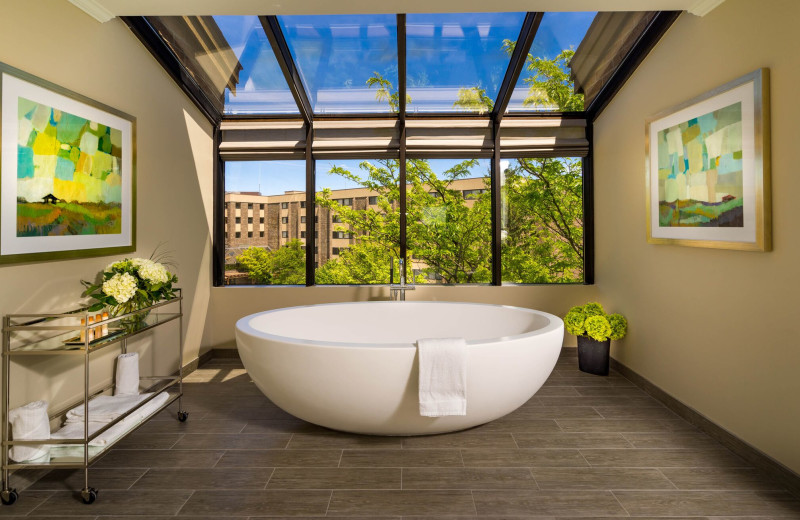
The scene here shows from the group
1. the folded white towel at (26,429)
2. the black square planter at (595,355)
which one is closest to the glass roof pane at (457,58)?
the black square planter at (595,355)

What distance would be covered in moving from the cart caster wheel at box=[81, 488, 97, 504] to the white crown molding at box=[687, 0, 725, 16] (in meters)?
3.72

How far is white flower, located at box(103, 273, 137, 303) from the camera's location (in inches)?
86.3

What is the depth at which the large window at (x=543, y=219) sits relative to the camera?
4.34 meters

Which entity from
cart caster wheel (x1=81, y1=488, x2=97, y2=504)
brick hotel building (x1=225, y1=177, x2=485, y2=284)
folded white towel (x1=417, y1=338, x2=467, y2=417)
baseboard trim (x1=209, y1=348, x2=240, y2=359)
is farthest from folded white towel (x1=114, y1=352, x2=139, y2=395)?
brick hotel building (x1=225, y1=177, x2=485, y2=284)

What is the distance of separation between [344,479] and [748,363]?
200 centimetres

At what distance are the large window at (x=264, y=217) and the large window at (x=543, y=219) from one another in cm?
195

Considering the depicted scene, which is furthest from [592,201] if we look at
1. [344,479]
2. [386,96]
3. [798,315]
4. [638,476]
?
[344,479]

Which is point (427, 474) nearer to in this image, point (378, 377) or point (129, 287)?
point (378, 377)

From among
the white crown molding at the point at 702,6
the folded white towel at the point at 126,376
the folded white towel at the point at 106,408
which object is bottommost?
the folded white towel at the point at 106,408

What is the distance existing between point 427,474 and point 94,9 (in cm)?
289

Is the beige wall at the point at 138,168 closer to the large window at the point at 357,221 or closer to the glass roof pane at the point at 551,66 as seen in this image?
the large window at the point at 357,221

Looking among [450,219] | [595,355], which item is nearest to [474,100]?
[450,219]

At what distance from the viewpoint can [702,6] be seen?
99.3 inches

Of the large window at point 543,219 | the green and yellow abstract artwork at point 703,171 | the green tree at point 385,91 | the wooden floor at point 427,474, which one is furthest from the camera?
the large window at point 543,219
